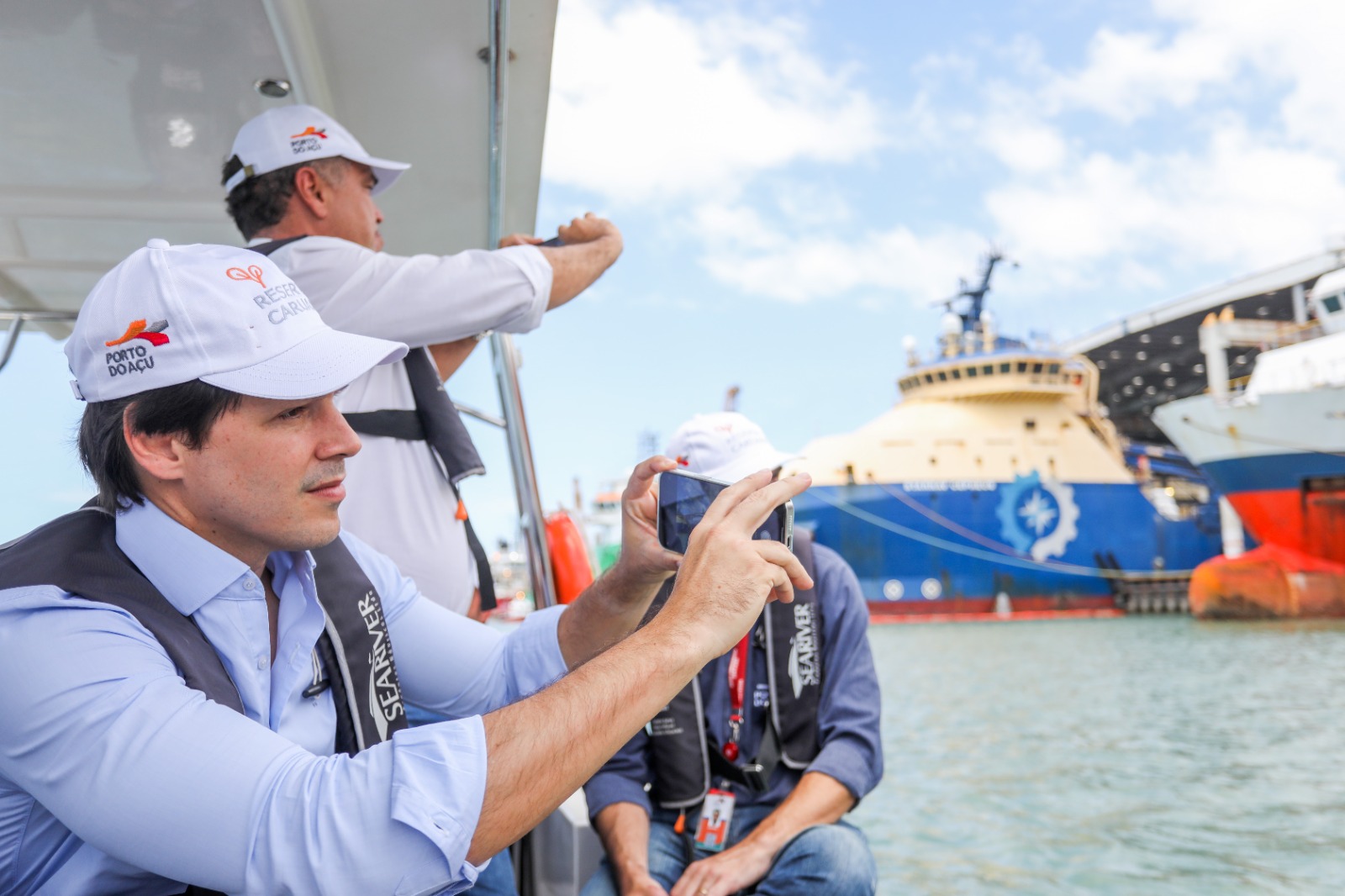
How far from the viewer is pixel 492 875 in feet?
4.92

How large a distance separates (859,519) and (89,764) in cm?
2063

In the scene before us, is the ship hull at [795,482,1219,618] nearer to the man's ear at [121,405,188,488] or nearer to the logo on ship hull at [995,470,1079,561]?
the logo on ship hull at [995,470,1079,561]

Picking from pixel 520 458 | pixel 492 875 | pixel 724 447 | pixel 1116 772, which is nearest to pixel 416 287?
pixel 724 447

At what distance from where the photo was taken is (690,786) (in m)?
1.86

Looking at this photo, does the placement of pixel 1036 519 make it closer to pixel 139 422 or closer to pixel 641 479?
pixel 641 479

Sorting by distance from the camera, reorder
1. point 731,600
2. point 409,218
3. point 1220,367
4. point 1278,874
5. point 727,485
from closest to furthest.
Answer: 1. point 731,600
2. point 727,485
3. point 409,218
4. point 1278,874
5. point 1220,367

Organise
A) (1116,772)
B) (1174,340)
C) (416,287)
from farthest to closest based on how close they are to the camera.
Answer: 1. (1174,340)
2. (1116,772)
3. (416,287)

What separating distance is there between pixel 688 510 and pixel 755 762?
1010 mm

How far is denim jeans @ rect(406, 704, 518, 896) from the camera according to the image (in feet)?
4.83

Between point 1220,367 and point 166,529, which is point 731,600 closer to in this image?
point 166,529

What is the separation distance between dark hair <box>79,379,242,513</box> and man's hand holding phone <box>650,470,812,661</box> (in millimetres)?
445

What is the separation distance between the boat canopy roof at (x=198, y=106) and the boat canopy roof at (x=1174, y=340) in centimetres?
2436

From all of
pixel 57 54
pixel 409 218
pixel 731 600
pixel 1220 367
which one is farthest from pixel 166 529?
pixel 1220 367

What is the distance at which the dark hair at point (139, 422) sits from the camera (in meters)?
0.87
